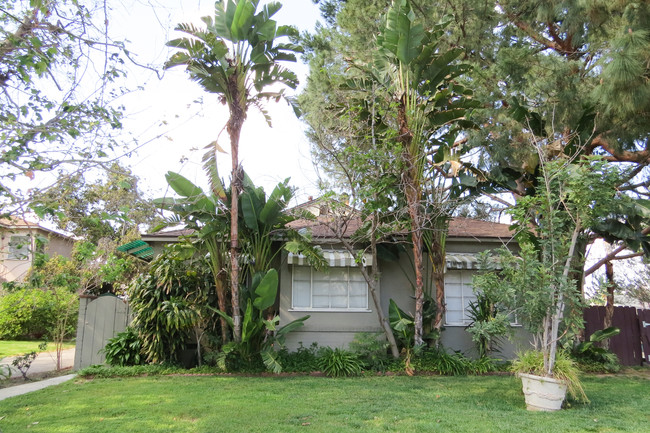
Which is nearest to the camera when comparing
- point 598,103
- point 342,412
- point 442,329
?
point 342,412

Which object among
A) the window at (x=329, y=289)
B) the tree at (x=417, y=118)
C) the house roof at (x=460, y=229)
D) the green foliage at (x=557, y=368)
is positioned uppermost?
the tree at (x=417, y=118)

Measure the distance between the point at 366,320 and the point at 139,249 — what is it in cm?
621

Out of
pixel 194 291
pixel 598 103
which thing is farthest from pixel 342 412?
pixel 598 103

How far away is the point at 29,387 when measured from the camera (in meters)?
8.87

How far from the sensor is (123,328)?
1127 cm

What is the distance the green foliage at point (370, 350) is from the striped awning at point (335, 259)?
5.86ft

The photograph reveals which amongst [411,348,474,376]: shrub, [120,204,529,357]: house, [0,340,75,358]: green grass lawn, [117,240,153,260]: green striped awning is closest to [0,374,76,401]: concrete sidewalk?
[117,240,153,260]: green striped awning

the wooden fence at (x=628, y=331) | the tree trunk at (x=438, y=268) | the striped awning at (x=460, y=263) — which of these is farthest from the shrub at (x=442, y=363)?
the wooden fence at (x=628, y=331)

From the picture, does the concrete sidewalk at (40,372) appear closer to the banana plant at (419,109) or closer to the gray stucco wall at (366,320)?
the gray stucco wall at (366,320)

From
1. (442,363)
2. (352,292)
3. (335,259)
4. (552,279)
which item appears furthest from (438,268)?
(552,279)

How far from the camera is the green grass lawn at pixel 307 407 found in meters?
6.01

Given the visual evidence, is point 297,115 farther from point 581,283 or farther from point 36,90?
point 581,283

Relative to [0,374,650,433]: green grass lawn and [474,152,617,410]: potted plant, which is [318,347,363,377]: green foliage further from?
[474,152,617,410]: potted plant

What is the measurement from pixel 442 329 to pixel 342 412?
544 cm
